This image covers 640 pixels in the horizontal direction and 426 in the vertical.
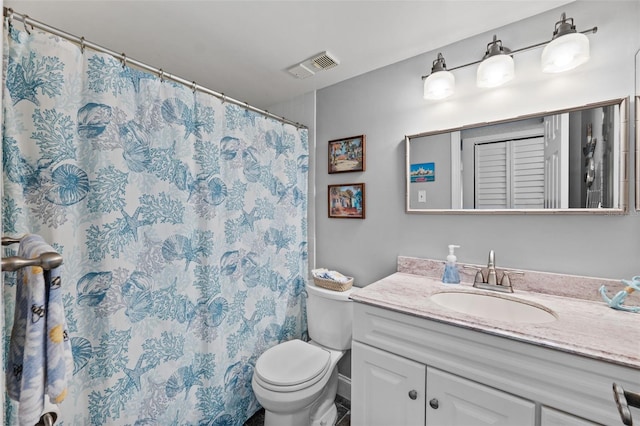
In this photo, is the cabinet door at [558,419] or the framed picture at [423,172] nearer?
the cabinet door at [558,419]

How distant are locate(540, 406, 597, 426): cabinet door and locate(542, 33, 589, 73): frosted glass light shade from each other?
1384 millimetres

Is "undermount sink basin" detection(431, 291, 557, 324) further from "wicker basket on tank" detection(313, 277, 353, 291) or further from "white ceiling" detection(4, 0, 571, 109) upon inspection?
"white ceiling" detection(4, 0, 571, 109)

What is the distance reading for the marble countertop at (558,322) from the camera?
90 centimetres

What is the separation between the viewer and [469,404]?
1095mm

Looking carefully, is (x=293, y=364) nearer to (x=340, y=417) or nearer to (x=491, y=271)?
(x=340, y=417)

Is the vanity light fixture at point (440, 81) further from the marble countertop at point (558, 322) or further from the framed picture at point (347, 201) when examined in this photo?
the marble countertop at point (558, 322)

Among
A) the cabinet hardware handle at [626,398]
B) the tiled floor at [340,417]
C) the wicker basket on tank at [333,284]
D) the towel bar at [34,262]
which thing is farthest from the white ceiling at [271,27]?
the tiled floor at [340,417]

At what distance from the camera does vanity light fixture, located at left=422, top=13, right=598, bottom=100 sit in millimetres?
1236

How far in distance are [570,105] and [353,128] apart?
1.17 meters

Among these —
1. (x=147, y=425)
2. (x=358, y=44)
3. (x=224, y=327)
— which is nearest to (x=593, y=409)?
(x=224, y=327)

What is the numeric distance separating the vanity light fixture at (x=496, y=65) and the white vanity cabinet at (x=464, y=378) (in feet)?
3.95

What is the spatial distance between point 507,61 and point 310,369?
1892 mm

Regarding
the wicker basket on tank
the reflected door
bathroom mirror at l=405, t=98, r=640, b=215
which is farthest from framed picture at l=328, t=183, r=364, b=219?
the reflected door

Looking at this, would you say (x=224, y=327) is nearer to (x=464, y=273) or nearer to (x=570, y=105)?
(x=464, y=273)
